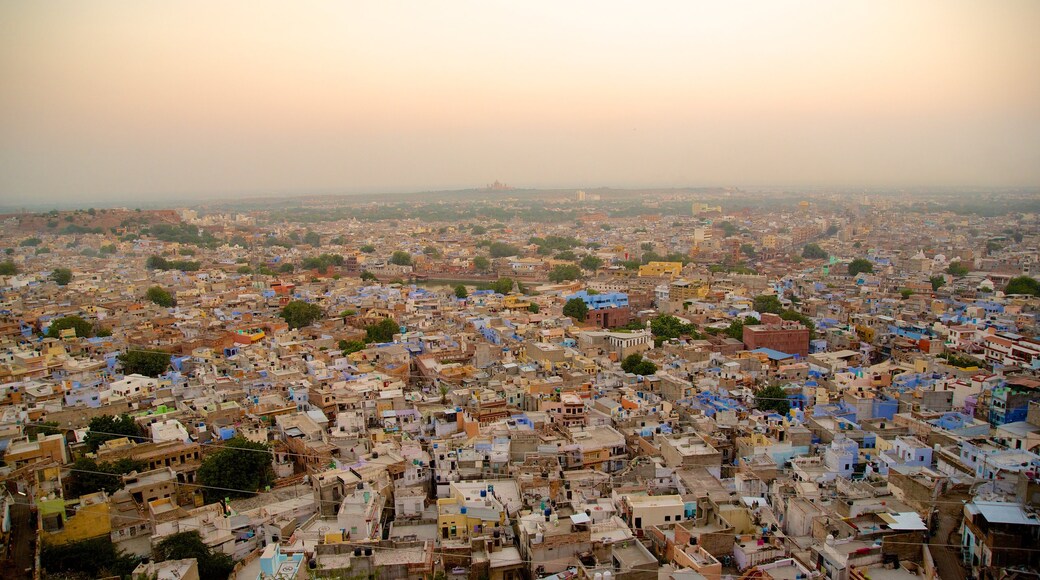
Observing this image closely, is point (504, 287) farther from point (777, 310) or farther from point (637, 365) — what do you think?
point (637, 365)

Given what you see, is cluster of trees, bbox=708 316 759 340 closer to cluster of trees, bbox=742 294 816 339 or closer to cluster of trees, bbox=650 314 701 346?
cluster of trees, bbox=650 314 701 346

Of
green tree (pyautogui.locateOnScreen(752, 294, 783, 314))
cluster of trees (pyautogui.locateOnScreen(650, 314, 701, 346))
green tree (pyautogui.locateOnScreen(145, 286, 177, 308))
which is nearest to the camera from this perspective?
cluster of trees (pyautogui.locateOnScreen(650, 314, 701, 346))

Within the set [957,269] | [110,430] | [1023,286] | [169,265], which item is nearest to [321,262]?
[169,265]


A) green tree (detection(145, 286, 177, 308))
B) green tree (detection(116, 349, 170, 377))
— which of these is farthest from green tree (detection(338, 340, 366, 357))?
green tree (detection(145, 286, 177, 308))

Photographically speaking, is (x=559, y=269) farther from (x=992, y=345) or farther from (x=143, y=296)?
(x=992, y=345)

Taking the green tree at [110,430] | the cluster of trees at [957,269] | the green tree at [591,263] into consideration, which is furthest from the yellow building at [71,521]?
the cluster of trees at [957,269]

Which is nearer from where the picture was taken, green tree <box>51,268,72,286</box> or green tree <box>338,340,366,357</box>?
green tree <box>338,340,366,357</box>
